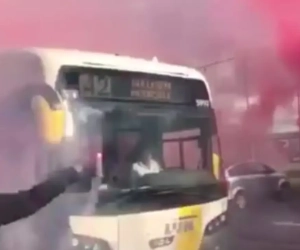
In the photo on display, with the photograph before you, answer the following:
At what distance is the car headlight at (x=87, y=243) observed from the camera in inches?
33.4

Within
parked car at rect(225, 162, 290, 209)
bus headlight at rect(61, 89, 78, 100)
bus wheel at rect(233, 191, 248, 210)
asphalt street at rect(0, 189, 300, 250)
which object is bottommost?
asphalt street at rect(0, 189, 300, 250)

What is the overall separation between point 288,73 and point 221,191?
0.24 metres

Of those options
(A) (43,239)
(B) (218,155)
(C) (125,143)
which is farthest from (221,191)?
(A) (43,239)

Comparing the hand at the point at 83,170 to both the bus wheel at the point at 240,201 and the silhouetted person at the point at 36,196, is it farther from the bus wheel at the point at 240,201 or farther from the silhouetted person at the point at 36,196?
the bus wheel at the point at 240,201

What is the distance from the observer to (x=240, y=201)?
3.31ft

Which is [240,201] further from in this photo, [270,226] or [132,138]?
[132,138]

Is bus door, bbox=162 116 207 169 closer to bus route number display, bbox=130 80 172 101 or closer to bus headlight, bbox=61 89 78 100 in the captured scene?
bus route number display, bbox=130 80 172 101

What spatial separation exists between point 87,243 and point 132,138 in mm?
164

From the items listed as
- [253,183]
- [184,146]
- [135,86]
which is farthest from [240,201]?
[135,86]

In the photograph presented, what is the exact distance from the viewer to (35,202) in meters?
0.84

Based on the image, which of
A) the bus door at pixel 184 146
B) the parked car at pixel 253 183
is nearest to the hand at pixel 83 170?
the bus door at pixel 184 146

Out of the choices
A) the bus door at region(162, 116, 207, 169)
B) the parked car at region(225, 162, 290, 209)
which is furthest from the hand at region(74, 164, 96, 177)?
A: the parked car at region(225, 162, 290, 209)

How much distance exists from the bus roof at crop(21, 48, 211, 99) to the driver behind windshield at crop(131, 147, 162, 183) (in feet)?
0.41

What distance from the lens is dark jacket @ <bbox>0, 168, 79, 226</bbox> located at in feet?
2.71
